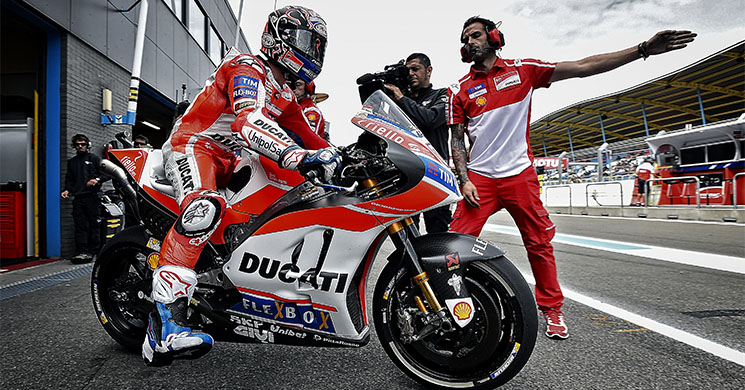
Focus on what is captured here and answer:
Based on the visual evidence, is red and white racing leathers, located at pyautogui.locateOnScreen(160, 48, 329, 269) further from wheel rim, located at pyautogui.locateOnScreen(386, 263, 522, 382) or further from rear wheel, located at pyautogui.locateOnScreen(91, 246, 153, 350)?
wheel rim, located at pyautogui.locateOnScreen(386, 263, 522, 382)

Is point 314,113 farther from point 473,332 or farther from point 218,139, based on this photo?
point 473,332

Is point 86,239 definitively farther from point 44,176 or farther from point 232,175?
point 232,175

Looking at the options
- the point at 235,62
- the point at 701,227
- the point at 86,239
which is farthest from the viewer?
the point at 701,227

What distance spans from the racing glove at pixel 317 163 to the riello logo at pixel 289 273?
0.47 m

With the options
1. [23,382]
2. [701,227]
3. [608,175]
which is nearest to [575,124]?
[608,175]

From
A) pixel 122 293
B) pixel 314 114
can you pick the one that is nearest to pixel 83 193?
pixel 314 114

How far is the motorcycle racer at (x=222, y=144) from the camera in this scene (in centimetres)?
202

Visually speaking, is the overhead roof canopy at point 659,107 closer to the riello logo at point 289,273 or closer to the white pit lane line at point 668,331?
the white pit lane line at point 668,331

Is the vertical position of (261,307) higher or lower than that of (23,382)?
higher

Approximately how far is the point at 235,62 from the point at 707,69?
93.1ft

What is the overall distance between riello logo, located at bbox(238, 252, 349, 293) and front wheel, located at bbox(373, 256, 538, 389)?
22 cm

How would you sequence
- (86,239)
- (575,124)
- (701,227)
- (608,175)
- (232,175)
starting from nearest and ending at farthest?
(232,175) < (86,239) < (701,227) < (608,175) < (575,124)

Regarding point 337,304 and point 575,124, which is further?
point 575,124

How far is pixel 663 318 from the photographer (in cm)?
307
